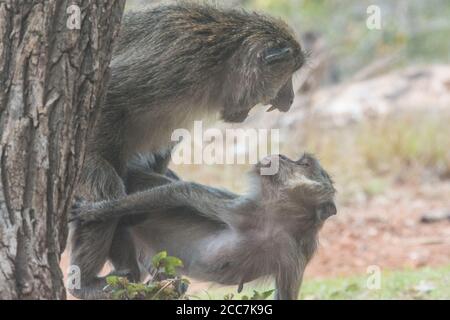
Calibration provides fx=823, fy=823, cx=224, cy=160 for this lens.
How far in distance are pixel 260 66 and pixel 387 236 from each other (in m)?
5.03

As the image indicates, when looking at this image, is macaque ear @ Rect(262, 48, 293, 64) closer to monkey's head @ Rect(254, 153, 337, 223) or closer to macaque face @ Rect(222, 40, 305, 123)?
macaque face @ Rect(222, 40, 305, 123)

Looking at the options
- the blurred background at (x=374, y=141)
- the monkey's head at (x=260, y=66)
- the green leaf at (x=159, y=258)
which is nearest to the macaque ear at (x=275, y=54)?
the monkey's head at (x=260, y=66)

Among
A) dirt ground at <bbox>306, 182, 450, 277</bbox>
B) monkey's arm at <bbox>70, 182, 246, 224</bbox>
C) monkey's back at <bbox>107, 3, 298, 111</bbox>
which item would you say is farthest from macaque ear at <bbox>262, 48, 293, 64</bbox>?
dirt ground at <bbox>306, 182, 450, 277</bbox>

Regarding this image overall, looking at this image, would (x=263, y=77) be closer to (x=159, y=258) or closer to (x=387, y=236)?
(x=159, y=258)

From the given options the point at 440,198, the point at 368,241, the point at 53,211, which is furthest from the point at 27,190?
the point at 440,198

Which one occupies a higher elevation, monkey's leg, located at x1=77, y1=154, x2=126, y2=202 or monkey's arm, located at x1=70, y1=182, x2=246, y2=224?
monkey's leg, located at x1=77, y1=154, x2=126, y2=202

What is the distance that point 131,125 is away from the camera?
4.94 metres

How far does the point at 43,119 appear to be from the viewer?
11.9 ft

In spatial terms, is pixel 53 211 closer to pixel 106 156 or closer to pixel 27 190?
pixel 27 190

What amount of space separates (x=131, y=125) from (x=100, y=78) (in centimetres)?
109

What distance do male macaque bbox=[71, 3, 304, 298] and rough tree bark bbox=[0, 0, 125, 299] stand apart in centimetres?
93

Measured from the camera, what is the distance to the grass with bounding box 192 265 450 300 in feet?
19.8

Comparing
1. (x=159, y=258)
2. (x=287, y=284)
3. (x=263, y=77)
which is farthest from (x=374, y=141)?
(x=159, y=258)

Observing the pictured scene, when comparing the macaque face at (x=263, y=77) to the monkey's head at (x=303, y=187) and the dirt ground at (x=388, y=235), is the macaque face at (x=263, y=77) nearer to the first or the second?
the monkey's head at (x=303, y=187)
